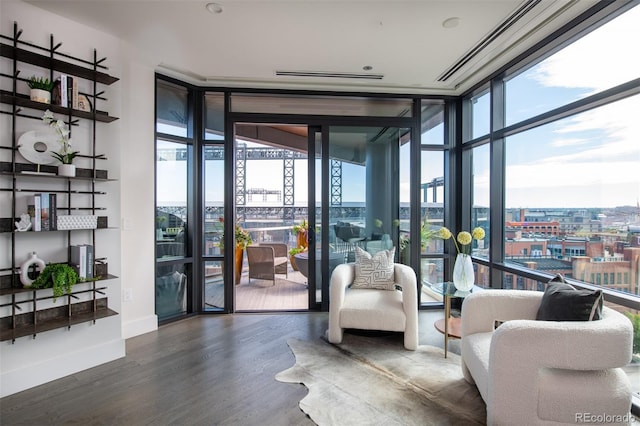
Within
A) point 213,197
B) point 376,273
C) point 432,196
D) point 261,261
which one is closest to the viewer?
point 376,273

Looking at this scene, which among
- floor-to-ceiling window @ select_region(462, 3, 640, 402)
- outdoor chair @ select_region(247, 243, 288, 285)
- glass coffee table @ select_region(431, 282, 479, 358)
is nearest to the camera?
floor-to-ceiling window @ select_region(462, 3, 640, 402)

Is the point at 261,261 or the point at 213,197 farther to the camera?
the point at 261,261

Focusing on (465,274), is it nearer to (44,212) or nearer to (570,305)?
(570,305)

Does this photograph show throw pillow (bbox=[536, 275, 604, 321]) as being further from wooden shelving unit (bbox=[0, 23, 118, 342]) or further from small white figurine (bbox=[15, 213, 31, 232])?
small white figurine (bbox=[15, 213, 31, 232])

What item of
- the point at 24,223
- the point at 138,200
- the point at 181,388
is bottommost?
the point at 181,388

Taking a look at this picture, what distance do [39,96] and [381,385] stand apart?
10.6 ft

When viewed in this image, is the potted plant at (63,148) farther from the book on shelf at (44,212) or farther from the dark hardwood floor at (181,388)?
the dark hardwood floor at (181,388)

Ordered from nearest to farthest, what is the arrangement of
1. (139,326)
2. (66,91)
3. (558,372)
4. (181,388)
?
1. (558,372)
2. (181,388)
3. (66,91)
4. (139,326)

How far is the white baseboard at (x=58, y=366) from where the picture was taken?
2260mm

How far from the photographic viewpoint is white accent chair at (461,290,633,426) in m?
1.64

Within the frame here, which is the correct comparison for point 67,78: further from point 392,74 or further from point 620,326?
point 620,326

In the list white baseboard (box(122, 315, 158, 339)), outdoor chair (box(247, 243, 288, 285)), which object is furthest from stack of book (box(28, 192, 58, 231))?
outdoor chair (box(247, 243, 288, 285))

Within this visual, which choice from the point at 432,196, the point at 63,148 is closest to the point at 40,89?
the point at 63,148

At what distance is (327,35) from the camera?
279 centimetres
